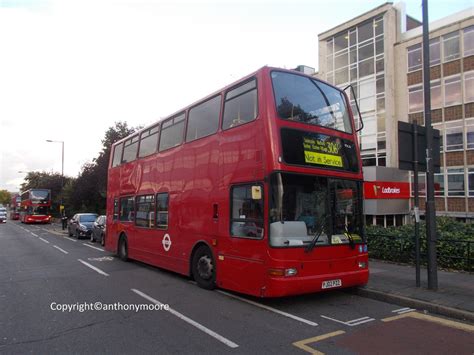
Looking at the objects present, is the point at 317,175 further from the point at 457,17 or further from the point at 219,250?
the point at 457,17

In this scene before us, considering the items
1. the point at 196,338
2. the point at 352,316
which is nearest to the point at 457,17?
the point at 352,316

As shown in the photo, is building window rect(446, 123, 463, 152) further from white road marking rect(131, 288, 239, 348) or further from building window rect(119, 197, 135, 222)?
white road marking rect(131, 288, 239, 348)

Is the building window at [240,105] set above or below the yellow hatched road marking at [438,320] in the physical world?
above

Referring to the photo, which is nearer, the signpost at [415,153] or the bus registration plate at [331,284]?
the bus registration plate at [331,284]

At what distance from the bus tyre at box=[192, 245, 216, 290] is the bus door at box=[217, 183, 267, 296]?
0.39 meters

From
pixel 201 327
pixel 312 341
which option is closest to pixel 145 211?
pixel 201 327

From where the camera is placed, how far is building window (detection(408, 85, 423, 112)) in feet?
96.3

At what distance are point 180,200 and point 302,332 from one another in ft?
16.5

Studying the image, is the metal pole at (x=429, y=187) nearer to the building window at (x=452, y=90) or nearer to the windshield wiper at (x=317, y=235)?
the windshield wiper at (x=317, y=235)

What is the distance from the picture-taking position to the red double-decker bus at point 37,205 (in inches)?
1847

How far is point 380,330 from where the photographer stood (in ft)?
19.2

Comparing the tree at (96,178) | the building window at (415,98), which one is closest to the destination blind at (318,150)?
the building window at (415,98)

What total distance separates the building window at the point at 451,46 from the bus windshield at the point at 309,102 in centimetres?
2389

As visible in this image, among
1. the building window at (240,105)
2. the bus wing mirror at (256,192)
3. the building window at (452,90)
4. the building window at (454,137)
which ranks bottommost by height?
the bus wing mirror at (256,192)
